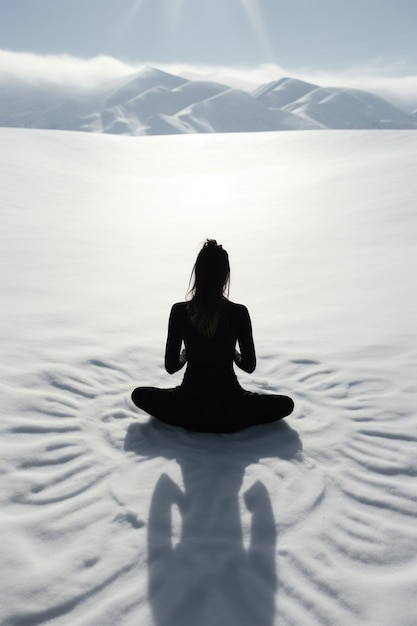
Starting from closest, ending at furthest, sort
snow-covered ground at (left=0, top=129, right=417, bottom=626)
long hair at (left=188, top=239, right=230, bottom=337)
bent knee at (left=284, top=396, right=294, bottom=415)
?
snow-covered ground at (left=0, top=129, right=417, bottom=626) < long hair at (left=188, top=239, right=230, bottom=337) < bent knee at (left=284, top=396, right=294, bottom=415)

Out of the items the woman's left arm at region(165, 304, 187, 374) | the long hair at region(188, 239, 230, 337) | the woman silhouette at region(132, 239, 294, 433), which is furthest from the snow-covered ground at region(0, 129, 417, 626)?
the long hair at region(188, 239, 230, 337)

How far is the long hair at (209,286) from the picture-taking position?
301cm

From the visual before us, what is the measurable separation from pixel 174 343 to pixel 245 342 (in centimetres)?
48

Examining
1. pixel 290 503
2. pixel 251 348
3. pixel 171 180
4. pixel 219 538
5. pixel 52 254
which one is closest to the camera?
pixel 219 538

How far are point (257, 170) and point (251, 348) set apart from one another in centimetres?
1567

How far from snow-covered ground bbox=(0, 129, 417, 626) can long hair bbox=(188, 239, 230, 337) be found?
0.87m

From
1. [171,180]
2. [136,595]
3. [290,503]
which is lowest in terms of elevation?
[136,595]

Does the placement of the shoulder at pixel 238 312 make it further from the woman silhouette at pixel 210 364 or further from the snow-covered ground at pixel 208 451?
the snow-covered ground at pixel 208 451

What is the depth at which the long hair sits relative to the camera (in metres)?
3.01

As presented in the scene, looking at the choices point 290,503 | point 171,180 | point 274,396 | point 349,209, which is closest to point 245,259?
point 349,209

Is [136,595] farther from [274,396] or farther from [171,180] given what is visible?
[171,180]

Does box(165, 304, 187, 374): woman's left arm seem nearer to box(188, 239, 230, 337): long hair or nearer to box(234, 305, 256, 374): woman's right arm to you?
box(188, 239, 230, 337): long hair

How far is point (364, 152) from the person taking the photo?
1778 centimetres

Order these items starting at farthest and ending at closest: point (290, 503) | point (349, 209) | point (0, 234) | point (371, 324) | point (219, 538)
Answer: point (349, 209) < point (0, 234) < point (371, 324) < point (290, 503) < point (219, 538)
